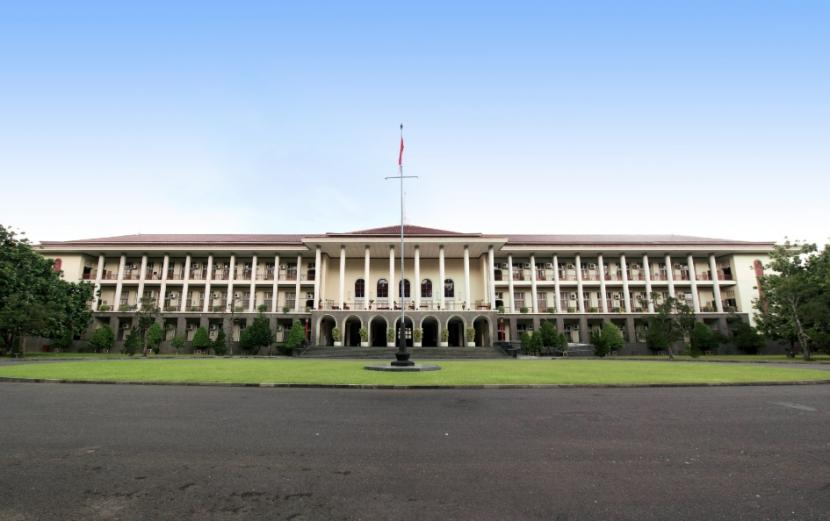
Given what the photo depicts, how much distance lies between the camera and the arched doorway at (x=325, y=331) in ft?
135

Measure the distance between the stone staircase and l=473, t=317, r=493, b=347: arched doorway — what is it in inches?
229

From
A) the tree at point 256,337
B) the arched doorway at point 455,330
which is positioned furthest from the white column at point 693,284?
the tree at point 256,337

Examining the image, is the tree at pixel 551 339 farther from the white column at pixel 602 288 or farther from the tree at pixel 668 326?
the white column at pixel 602 288

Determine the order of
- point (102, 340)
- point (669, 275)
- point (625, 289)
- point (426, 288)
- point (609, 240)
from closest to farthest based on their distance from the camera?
point (102, 340) → point (625, 289) → point (669, 275) → point (426, 288) → point (609, 240)

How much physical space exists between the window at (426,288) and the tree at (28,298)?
31855 mm

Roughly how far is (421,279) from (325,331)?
1170 cm

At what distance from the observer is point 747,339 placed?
3812 centimetres

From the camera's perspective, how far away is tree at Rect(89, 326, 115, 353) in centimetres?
3897

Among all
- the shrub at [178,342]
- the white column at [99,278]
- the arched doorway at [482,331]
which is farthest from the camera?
the white column at [99,278]

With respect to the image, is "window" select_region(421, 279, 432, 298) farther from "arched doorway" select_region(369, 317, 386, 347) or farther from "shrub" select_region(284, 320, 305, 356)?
"shrub" select_region(284, 320, 305, 356)

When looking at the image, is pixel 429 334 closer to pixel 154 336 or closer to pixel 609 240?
pixel 609 240

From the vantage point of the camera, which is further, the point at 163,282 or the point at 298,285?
the point at 298,285

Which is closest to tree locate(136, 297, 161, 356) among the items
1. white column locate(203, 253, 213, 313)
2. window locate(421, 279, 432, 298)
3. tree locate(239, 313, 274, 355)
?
white column locate(203, 253, 213, 313)

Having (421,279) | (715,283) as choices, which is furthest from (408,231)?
(715,283)
